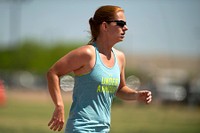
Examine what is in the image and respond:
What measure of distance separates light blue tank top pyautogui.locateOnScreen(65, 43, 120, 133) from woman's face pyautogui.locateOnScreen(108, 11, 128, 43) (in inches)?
13.5

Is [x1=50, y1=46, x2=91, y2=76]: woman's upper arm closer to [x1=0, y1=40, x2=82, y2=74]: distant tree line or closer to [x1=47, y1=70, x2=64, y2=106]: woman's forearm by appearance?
[x1=47, y1=70, x2=64, y2=106]: woman's forearm

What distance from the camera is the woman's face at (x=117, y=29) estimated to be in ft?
18.5

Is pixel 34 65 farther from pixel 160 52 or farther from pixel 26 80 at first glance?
pixel 160 52

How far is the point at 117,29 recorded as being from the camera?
5.67 m

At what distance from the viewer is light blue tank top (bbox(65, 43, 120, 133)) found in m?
5.36

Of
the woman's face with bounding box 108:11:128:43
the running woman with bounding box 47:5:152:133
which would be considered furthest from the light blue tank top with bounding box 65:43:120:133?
the woman's face with bounding box 108:11:128:43

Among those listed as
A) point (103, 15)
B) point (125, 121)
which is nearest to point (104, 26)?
point (103, 15)

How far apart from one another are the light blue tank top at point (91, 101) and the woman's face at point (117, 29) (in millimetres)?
344

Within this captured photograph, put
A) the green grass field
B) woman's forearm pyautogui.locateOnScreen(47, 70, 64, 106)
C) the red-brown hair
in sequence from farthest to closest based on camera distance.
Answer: the green grass field → the red-brown hair → woman's forearm pyautogui.locateOnScreen(47, 70, 64, 106)

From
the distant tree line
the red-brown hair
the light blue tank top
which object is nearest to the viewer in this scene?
the light blue tank top

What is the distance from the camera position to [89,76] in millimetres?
5391

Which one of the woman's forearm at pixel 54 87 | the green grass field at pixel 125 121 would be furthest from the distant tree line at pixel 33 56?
the woman's forearm at pixel 54 87

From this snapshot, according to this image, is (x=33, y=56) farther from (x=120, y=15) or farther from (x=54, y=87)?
(x=54, y=87)

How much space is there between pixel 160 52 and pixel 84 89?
19216 centimetres
